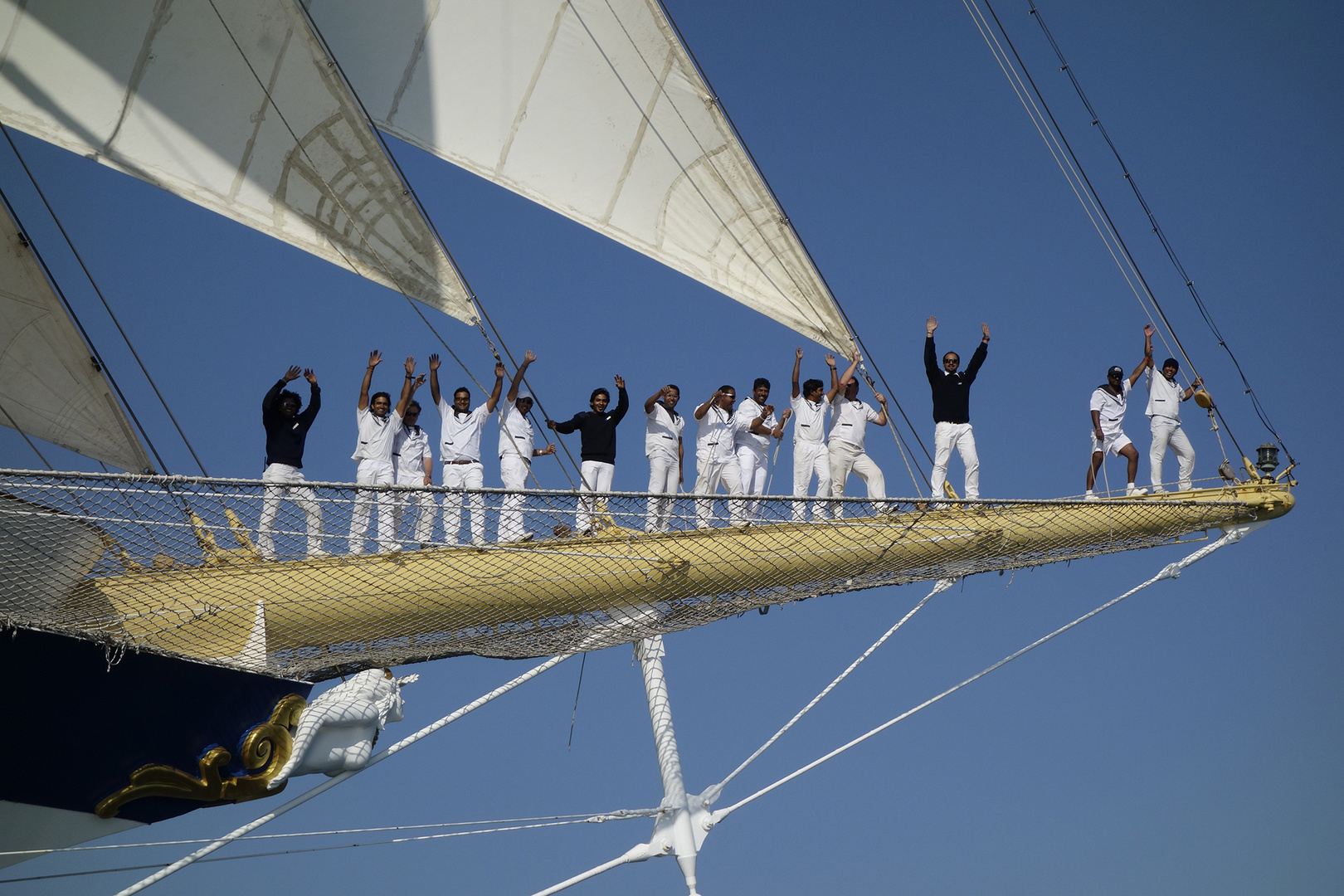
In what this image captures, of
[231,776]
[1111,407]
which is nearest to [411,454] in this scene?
[231,776]

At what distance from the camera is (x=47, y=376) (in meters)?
11.8

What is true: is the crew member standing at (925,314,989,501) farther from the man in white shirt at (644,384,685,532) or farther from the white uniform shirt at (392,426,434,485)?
the white uniform shirt at (392,426,434,485)

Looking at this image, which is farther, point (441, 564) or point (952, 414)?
point (952, 414)

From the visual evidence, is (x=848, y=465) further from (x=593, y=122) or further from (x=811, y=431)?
(x=593, y=122)

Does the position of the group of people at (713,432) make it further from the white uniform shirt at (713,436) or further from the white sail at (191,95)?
the white sail at (191,95)

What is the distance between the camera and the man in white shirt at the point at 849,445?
1277 centimetres

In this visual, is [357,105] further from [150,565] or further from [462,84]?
[150,565]

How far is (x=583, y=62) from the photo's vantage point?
14.1 meters

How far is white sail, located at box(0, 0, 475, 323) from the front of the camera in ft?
43.0

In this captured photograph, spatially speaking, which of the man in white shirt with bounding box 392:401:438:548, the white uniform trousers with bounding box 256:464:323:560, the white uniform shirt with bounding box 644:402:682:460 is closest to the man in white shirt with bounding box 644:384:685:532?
the white uniform shirt with bounding box 644:402:682:460

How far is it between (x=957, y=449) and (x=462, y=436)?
424 centimetres

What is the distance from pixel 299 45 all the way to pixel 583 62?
2.67m

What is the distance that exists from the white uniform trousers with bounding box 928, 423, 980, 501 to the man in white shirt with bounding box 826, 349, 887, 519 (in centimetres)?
47

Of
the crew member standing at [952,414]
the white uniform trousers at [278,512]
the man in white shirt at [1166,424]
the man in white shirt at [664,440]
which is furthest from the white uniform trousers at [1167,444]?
the white uniform trousers at [278,512]
